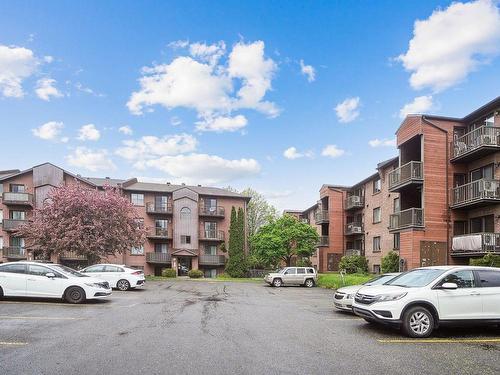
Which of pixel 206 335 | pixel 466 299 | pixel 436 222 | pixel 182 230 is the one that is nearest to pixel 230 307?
pixel 206 335

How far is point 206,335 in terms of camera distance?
32.1ft

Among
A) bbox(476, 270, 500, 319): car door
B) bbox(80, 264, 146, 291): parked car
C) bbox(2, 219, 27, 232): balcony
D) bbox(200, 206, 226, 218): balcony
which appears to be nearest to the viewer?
bbox(476, 270, 500, 319): car door

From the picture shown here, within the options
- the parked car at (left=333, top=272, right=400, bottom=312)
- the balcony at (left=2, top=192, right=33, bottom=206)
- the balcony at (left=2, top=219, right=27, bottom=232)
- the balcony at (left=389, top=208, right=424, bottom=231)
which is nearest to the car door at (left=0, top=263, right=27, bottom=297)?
the parked car at (left=333, top=272, right=400, bottom=312)

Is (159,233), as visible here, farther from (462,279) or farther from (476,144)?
(462,279)

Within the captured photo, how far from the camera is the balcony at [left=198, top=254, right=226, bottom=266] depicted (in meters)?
49.5

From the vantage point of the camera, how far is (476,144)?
936 inches

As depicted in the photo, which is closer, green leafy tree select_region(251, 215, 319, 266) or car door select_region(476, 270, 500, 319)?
car door select_region(476, 270, 500, 319)

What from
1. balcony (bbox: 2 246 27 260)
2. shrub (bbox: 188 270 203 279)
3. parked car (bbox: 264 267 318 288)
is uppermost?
balcony (bbox: 2 246 27 260)

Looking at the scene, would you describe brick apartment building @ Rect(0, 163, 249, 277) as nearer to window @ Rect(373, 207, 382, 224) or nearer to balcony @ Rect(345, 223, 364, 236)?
balcony @ Rect(345, 223, 364, 236)

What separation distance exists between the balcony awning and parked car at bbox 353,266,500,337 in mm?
13593

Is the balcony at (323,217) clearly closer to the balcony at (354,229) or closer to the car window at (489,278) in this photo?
the balcony at (354,229)

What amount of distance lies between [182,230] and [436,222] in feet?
97.1

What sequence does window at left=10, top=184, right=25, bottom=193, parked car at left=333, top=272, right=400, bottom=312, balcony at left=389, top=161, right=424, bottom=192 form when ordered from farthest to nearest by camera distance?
window at left=10, top=184, right=25, bottom=193
balcony at left=389, top=161, right=424, bottom=192
parked car at left=333, top=272, right=400, bottom=312

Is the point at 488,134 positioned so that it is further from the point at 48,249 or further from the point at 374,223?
the point at 48,249
